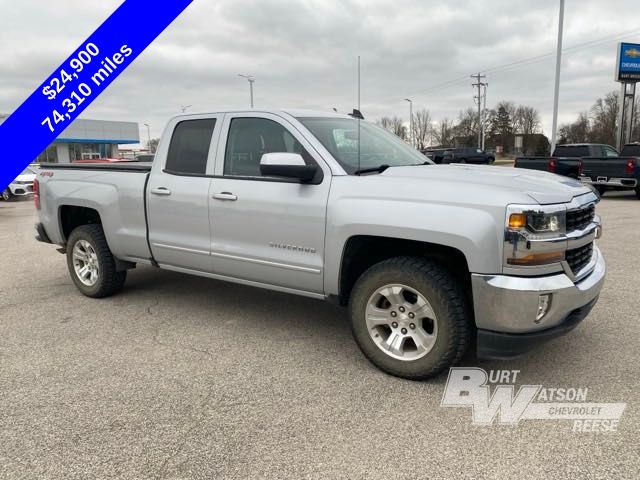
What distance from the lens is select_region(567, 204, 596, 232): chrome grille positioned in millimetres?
Answer: 3291

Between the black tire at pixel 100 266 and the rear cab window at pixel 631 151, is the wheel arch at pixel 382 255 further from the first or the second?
the rear cab window at pixel 631 151

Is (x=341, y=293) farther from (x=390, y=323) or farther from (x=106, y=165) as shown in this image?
(x=106, y=165)

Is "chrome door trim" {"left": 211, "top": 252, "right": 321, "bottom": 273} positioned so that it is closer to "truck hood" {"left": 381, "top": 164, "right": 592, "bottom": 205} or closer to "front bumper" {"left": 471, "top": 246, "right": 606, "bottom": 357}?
"truck hood" {"left": 381, "top": 164, "right": 592, "bottom": 205}

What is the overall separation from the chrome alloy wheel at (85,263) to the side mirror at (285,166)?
2775mm

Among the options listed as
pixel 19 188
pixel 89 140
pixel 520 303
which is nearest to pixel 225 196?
Result: pixel 520 303

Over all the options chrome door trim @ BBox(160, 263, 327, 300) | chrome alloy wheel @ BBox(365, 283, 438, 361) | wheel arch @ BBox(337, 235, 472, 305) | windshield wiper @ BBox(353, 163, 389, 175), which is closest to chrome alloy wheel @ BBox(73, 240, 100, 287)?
chrome door trim @ BBox(160, 263, 327, 300)

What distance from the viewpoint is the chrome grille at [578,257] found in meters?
3.35

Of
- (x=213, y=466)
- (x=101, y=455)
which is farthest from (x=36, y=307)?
(x=213, y=466)

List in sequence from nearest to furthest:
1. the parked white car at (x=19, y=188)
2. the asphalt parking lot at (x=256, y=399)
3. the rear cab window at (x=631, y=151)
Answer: the asphalt parking lot at (x=256, y=399) < the parked white car at (x=19, y=188) < the rear cab window at (x=631, y=151)

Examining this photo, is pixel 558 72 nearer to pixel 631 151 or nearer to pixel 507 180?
pixel 631 151

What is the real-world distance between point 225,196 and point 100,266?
6.47 feet

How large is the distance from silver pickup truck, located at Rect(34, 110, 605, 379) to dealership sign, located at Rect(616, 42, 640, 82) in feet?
142

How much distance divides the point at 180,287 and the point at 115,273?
81 centimetres

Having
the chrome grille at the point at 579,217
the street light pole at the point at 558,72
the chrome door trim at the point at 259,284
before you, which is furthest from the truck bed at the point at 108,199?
the street light pole at the point at 558,72
